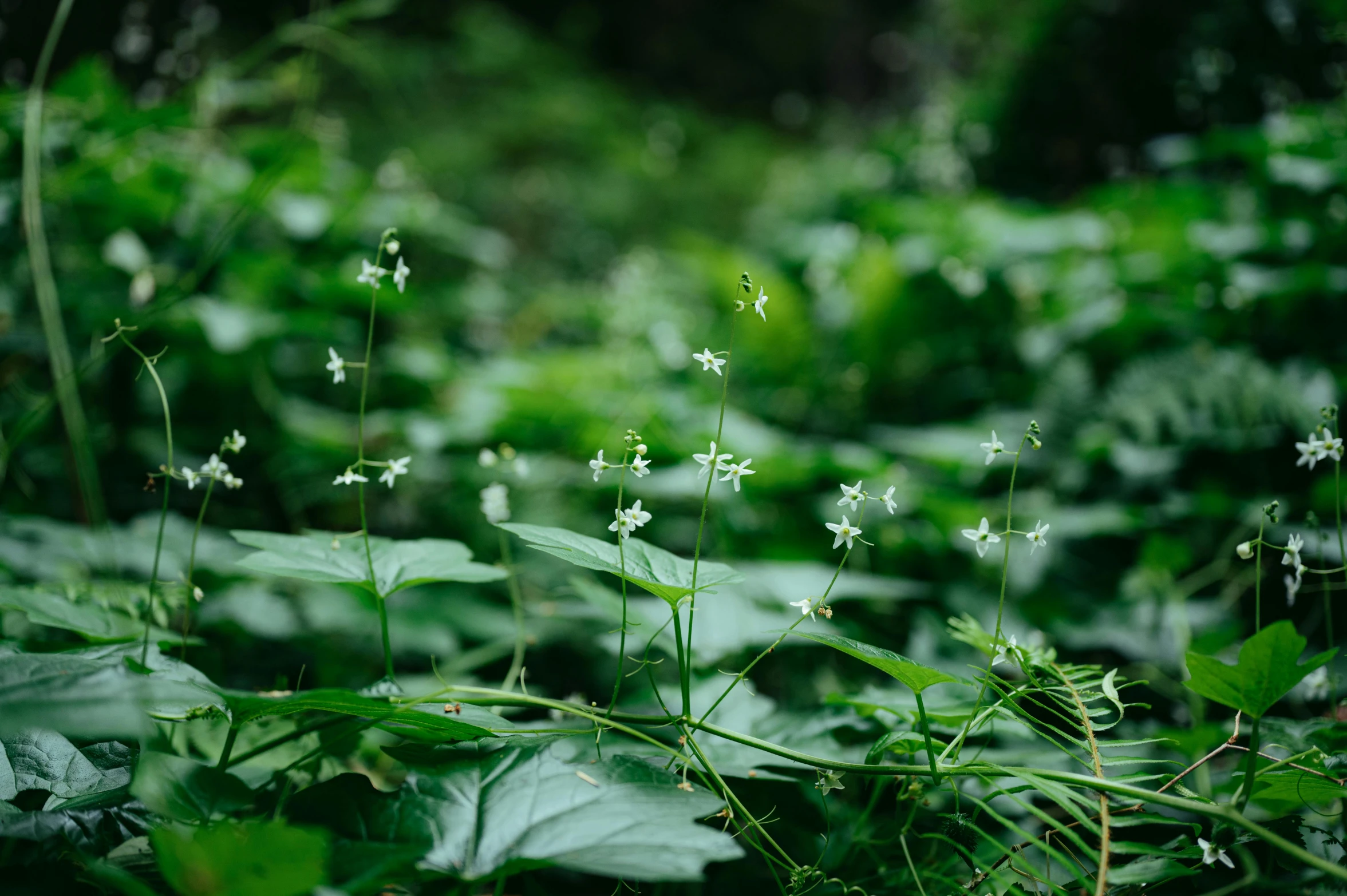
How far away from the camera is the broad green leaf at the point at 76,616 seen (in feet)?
2.48

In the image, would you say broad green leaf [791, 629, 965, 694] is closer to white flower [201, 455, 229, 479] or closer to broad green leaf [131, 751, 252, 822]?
broad green leaf [131, 751, 252, 822]

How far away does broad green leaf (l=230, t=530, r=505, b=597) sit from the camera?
76cm

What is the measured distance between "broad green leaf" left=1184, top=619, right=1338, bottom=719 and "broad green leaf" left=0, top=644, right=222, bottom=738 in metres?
0.85

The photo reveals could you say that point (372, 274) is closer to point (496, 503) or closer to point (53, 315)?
point (496, 503)

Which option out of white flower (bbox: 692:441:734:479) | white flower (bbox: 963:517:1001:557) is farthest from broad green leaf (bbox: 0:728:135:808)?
white flower (bbox: 963:517:1001:557)

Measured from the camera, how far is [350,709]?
644mm

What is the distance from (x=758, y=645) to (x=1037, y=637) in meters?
0.45

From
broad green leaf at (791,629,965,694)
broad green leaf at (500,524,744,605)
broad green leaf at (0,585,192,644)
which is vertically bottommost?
broad green leaf at (0,585,192,644)

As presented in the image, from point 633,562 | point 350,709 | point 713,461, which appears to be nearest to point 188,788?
point 350,709

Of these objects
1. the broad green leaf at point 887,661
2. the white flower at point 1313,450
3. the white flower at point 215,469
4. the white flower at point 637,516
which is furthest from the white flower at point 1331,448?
the white flower at point 215,469

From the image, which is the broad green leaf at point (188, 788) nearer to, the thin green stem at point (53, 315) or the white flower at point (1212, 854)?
the thin green stem at point (53, 315)

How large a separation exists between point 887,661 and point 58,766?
2.68 feet

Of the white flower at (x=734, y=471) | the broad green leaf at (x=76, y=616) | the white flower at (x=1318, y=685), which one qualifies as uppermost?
the white flower at (x=734, y=471)

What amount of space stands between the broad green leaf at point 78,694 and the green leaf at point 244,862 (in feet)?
0.27
